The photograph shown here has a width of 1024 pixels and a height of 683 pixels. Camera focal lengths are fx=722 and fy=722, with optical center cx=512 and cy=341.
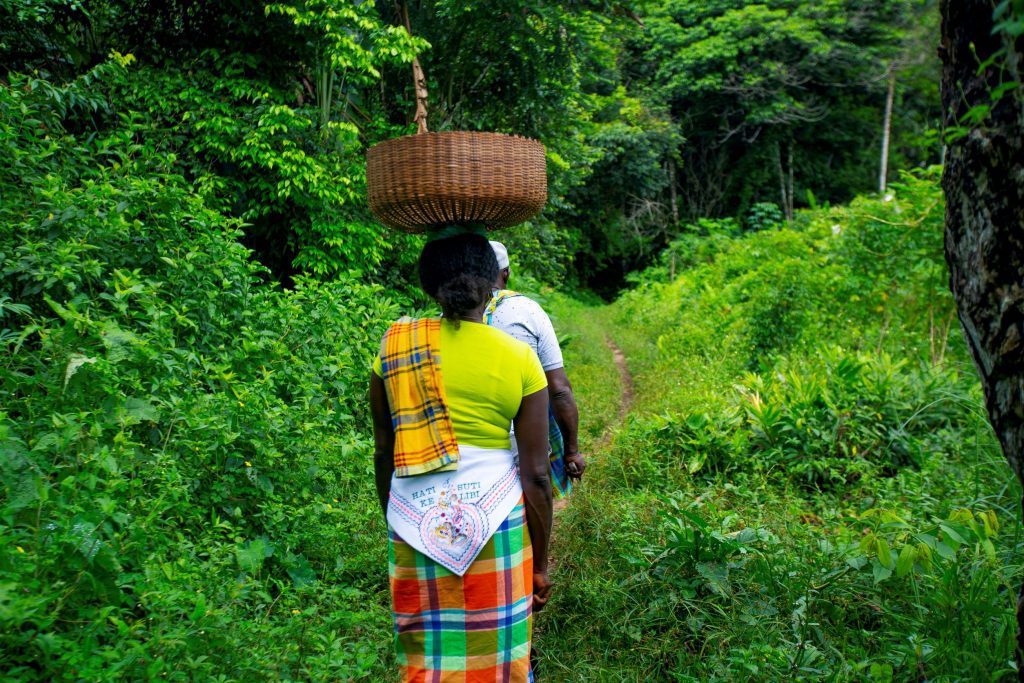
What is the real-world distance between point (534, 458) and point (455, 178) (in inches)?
36.7

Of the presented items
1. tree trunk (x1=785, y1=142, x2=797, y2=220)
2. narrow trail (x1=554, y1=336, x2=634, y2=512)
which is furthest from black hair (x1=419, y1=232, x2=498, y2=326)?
tree trunk (x1=785, y1=142, x2=797, y2=220)

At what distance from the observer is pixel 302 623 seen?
2969mm

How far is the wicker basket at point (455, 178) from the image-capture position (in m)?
2.35

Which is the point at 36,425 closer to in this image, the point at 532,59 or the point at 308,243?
the point at 308,243

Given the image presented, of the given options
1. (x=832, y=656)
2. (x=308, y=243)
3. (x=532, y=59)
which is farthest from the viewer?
(x=532, y=59)

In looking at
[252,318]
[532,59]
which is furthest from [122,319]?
[532,59]

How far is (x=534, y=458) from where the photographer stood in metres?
2.21

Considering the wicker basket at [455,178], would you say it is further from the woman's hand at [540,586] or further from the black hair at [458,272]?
the woman's hand at [540,586]

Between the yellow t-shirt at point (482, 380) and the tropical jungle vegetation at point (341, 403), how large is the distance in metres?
1.24

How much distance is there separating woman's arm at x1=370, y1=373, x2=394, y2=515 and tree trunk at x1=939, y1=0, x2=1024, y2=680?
1615 millimetres

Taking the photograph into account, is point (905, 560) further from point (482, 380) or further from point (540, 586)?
point (482, 380)

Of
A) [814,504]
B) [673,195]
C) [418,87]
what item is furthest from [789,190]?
[814,504]

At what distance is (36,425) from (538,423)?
2.26 metres

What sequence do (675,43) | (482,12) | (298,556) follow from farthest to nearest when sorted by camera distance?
(675,43) → (482,12) → (298,556)
